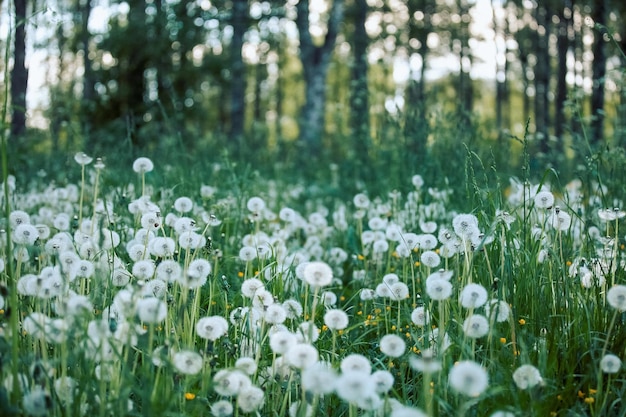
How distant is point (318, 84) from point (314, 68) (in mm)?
311

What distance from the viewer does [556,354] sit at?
2.13 metres

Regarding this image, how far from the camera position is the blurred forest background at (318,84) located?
213 inches

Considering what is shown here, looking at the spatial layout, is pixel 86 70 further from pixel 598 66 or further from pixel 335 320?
pixel 335 320

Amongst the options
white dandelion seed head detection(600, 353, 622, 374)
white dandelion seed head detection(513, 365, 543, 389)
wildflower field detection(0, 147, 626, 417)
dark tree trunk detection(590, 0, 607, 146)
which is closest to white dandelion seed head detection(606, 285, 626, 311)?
wildflower field detection(0, 147, 626, 417)

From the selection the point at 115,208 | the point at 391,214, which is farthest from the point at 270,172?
the point at 115,208

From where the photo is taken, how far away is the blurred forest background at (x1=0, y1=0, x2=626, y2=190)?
5398mm

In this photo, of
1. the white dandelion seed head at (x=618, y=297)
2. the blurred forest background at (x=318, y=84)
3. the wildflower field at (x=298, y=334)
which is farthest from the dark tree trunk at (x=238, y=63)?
the white dandelion seed head at (x=618, y=297)

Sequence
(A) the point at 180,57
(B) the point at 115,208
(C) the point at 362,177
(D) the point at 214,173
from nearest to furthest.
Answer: (B) the point at 115,208, (D) the point at 214,173, (C) the point at 362,177, (A) the point at 180,57

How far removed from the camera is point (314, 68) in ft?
36.4

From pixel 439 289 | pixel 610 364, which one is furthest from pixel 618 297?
pixel 439 289

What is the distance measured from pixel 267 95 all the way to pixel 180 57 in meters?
16.5

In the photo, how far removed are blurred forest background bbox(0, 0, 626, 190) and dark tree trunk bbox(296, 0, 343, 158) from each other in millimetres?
27

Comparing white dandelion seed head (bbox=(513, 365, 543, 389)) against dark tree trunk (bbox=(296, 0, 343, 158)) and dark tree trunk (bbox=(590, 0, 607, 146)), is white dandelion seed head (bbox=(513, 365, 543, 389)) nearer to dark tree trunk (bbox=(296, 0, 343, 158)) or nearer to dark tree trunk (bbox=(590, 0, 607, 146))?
dark tree trunk (bbox=(296, 0, 343, 158))

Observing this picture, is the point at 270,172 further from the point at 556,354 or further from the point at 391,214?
the point at 556,354
